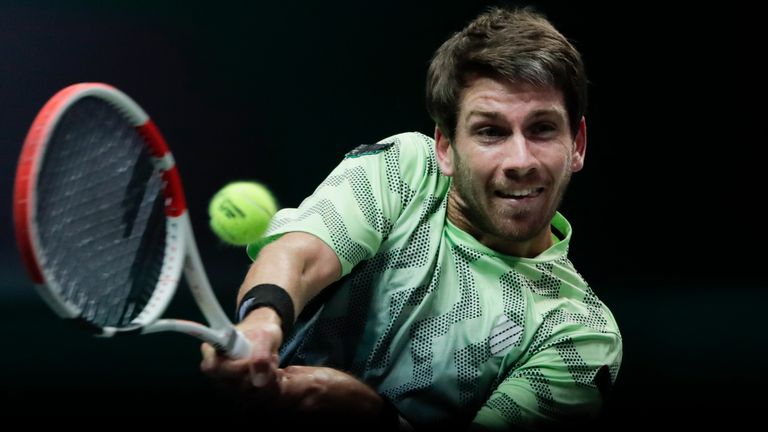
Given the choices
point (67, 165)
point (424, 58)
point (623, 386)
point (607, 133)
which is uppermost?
point (67, 165)

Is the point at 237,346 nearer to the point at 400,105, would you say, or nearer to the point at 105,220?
the point at 105,220

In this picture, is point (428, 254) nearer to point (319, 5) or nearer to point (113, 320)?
point (113, 320)

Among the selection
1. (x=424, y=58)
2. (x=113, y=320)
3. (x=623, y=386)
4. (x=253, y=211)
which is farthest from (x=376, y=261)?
(x=424, y=58)

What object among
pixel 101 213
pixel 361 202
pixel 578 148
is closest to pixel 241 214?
pixel 361 202

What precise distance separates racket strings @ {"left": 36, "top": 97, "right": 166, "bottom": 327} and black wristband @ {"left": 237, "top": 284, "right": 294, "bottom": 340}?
0.21 m

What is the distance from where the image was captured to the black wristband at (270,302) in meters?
2.31

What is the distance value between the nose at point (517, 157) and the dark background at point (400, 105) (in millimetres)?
2604

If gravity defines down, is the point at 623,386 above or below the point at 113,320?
below

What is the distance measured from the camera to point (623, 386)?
161 inches

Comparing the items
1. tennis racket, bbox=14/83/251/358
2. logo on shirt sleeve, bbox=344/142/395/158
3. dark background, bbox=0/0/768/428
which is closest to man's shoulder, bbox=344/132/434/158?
logo on shirt sleeve, bbox=344/142/395/158

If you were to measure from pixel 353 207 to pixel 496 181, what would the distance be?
15.1 inches

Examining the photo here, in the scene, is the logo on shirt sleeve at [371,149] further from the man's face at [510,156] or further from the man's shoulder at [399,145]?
the man's face at [510,156]

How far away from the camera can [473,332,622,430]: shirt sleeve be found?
9.02 ft

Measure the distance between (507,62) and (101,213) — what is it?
1.17 metres
